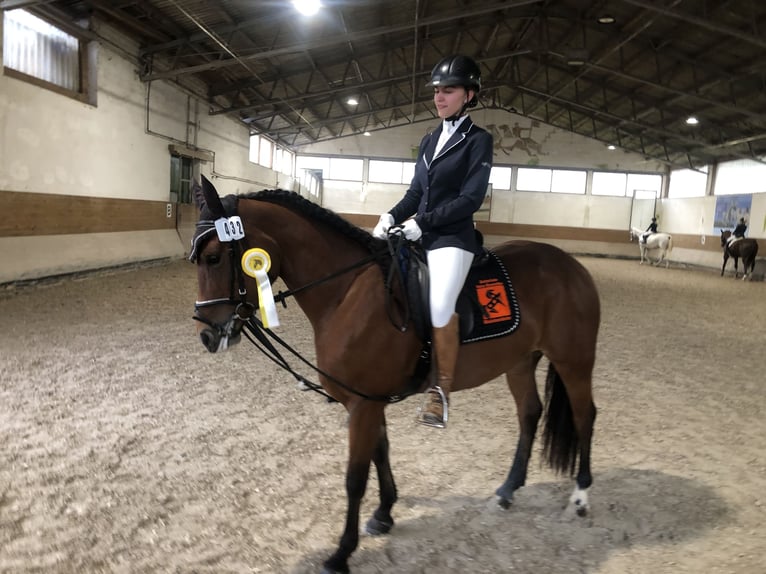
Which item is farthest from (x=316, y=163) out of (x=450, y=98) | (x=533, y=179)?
(x=450, y=98)

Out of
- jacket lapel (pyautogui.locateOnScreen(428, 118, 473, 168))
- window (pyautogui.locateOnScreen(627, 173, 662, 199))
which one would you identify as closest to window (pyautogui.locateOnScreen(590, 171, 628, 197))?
window (pyautogui.locateOnScreen(627, 173, 662, 199))

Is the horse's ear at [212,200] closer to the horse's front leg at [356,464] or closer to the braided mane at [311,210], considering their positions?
the braided mane at [311,210]

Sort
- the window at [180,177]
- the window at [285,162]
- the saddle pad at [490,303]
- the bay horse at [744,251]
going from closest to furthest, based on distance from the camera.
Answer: the saddle pad at [490,303], the window at [180,177], the bay horse at [744,251], the window at [285,162]

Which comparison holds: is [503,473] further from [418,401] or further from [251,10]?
[251,10]

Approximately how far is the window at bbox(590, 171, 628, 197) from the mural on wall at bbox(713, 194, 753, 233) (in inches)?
217

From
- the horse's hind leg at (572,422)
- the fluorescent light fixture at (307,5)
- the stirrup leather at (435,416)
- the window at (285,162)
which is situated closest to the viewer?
the stirrup leather at (435,416)

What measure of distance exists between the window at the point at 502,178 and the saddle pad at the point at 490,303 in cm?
2331

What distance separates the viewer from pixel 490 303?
243 cm

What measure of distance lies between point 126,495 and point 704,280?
17289 mm

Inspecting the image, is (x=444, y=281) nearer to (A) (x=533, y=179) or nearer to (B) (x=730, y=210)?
(B) (x=730, y=210)

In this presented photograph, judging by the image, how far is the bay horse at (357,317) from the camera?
1.94 m

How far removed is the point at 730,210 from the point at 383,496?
70.0 ft

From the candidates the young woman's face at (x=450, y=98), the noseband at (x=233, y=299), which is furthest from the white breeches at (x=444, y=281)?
the noseband at (x=233, y=299)

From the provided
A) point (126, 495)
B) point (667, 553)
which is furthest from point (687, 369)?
point (126, 495)
